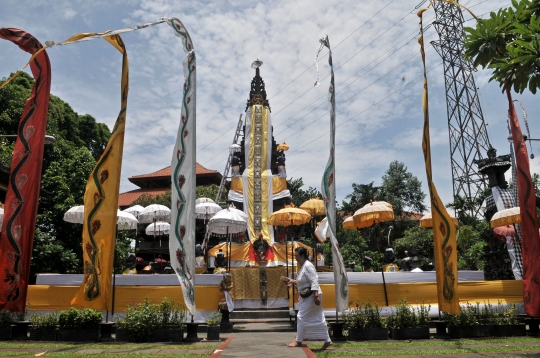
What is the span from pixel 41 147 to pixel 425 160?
8.34m

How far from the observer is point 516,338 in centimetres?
809

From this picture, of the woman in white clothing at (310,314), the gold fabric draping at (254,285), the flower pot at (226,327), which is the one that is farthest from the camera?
the gold fabric draping at (254,285)

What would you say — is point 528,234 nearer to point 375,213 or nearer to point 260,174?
point 375,213

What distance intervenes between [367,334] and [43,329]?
6288mm

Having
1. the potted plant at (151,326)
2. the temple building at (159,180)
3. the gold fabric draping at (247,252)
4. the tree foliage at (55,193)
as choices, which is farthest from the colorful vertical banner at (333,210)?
the temple building at (159,180)

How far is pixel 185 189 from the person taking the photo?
26.6ft

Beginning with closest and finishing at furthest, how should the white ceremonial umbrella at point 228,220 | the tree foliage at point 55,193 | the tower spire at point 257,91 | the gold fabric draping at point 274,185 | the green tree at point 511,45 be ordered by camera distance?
the green tree at point 511,45, the white ceremonial umbrella at point 228,220, the tree foliage at point 55,193, the gold fabric draping at point 274,185, the tower spire at point 257,91

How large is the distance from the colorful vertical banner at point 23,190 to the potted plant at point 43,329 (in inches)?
23.4

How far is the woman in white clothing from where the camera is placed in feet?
22.4

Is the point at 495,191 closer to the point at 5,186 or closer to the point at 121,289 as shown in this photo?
the point at 121,289

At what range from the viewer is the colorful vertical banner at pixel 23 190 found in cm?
855

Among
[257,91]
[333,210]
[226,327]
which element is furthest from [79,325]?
[257,91]

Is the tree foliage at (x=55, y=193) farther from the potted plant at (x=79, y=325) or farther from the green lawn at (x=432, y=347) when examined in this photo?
the green lawn at (x=432, y=347)

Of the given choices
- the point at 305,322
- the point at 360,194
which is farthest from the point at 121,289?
the point at 360,194
